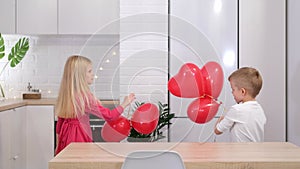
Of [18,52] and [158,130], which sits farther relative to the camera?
[18,52]

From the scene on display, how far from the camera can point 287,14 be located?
3.93 m

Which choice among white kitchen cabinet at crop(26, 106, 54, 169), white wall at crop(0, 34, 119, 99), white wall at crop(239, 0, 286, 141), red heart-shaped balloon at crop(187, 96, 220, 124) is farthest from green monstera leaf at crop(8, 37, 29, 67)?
red heart-shaped balloon at crop(187, 96, 220, 124)

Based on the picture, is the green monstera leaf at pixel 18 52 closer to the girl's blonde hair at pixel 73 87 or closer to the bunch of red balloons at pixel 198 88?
the girl's blonde hair at pixel 73 87

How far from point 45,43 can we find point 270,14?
2.15 m

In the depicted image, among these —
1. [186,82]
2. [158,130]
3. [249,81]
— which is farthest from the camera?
[249,81]

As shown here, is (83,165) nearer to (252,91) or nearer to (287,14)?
(252,91)

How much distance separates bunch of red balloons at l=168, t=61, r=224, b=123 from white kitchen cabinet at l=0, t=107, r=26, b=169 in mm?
1829

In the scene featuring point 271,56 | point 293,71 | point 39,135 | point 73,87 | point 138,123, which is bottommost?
point 39,135

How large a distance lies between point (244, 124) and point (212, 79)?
500 millimetres

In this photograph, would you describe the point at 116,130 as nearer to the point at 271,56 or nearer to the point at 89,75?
the point at 89,75

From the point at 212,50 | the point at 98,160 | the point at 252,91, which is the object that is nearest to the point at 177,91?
the point at 98,160

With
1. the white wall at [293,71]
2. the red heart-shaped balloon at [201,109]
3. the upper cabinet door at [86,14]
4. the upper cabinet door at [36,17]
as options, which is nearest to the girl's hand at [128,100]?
the red heart-shaped balloon at [201,109]

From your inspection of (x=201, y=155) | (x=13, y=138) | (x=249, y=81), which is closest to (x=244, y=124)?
(x=249, y=81)

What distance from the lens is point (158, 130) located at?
6.95 feet
